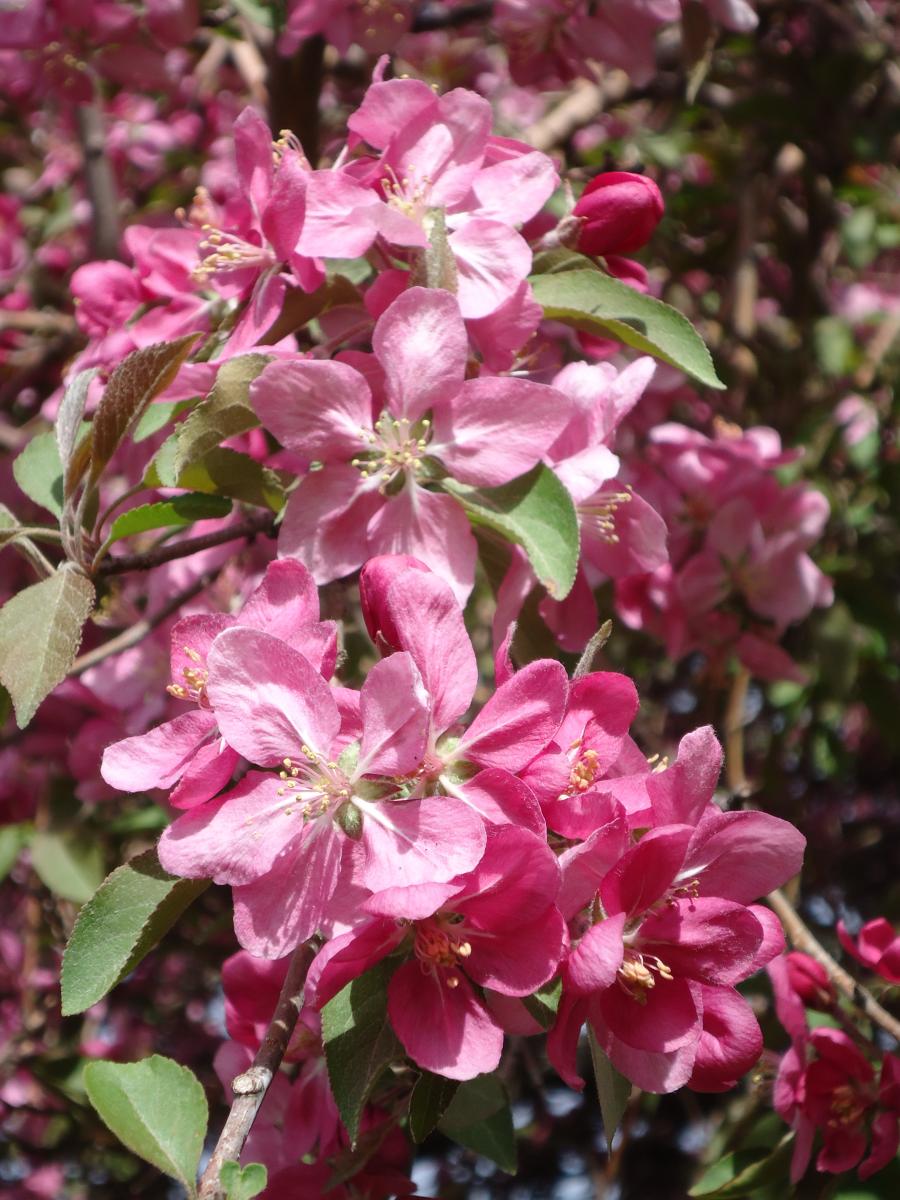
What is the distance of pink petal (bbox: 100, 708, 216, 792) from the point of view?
96 centimetres

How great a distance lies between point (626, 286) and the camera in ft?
3.89

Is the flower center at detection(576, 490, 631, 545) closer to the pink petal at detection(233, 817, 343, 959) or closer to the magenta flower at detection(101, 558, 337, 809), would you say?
the magenta flower at detection(101, 558, 337, 809)

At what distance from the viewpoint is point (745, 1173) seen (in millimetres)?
1276

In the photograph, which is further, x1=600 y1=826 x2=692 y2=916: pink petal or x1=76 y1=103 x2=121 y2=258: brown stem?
x1=76 y1=103 x2=121 y2=258: brown stem

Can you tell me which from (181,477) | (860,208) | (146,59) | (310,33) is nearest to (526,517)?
(181,477)

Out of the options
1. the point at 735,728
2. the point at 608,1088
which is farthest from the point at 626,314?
the point at 735,728

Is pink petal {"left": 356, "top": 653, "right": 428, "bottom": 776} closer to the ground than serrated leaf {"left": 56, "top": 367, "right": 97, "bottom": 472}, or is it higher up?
higher up

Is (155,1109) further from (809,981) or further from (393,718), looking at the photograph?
(809,981)

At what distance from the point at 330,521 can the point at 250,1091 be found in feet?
1.57

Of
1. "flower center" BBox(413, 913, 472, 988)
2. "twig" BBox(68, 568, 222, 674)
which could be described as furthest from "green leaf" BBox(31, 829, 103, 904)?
"flower center" BBox(413, 913, 472, 988)

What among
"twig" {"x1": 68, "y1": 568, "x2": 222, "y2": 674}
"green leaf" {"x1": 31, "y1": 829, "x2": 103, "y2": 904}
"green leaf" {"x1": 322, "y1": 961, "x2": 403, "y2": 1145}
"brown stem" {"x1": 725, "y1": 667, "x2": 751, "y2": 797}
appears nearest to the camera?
"green leaf" {"x1": 322, "y1": 961, "x2": 403, "y2": 1145}

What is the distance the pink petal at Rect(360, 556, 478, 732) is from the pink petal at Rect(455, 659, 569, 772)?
3 centimetres

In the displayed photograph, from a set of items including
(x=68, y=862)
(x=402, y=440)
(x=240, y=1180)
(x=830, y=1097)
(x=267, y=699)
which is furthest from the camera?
(x=68, y=862)

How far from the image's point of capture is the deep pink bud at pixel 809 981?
1295 millimetres
